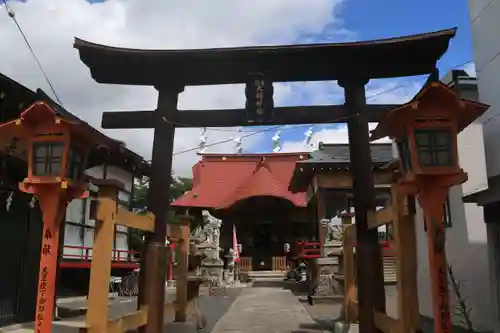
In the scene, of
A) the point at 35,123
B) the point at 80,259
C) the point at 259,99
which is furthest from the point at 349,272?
the point at 80,259

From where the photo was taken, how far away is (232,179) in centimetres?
2944

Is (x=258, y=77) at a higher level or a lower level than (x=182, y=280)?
higher

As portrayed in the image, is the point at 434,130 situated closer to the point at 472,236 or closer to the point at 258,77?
the point at 258,77

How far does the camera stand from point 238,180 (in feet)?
96.1

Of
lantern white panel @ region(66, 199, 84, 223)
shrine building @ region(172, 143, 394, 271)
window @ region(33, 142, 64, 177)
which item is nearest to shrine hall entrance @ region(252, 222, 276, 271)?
shrine building @ region(172, 143, 394, 271)

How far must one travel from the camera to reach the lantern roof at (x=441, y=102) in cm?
451

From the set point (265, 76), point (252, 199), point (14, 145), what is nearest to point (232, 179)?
point (252, 199)

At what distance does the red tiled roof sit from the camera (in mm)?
24453

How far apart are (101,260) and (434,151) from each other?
370 centimetres

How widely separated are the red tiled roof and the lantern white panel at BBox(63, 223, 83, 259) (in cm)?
885

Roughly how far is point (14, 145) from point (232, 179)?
2406 centimetres

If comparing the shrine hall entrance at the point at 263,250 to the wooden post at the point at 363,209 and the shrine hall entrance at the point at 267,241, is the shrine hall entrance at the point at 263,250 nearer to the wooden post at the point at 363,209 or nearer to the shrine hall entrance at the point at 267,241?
the shrine hall entrance at the point at 267,241

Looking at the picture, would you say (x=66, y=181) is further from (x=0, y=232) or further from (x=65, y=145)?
(x=0, y=232)

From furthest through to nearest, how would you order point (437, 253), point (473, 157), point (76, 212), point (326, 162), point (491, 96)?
point (326, 162), point (76, 212), point (473, 157), point (491, 96), point (437, 253)
